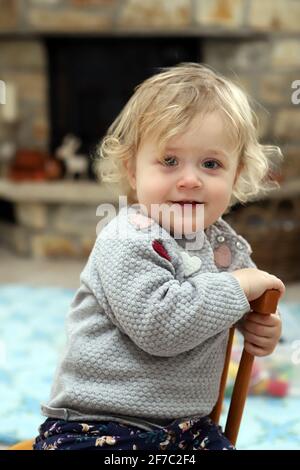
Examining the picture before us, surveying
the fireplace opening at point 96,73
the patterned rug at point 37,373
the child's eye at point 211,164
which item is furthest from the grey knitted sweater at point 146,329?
the fireplace opening at point 96,73

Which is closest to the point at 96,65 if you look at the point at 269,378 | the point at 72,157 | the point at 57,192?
the point at 72,157

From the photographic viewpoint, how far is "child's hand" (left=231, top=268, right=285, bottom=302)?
0.91 metres

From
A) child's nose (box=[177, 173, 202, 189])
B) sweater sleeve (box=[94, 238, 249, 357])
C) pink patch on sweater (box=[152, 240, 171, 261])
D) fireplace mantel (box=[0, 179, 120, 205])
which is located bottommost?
fireplace mantel (box=[0, 179, 120, 205])

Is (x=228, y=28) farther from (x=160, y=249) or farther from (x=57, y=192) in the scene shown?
(x=160, y=249)

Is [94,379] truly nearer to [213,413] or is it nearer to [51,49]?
[213,413]

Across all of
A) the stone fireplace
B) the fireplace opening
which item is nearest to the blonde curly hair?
the stone fireplace

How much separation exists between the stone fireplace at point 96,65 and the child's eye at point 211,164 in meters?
1.77

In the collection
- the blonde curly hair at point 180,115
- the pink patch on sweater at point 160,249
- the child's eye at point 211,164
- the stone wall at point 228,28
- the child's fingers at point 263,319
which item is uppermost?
the stone wall at point 228,28

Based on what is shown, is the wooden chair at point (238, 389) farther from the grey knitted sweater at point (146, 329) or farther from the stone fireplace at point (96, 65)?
the stone fireplace at point (96, 65)

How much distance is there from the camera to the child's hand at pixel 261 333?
96 centimetres

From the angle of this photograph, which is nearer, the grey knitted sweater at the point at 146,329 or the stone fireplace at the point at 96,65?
the grey knitted sweater at the point at 146,329

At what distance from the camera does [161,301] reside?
86 centimetres

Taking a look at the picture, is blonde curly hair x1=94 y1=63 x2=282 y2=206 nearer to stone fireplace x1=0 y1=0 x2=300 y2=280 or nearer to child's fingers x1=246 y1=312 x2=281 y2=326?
child's fingers x1=246 y1=312 x2=281 y2=326

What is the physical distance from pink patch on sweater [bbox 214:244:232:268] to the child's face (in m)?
0.07
